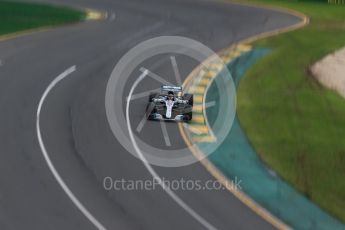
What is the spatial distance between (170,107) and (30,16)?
21.8m

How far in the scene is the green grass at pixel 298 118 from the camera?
2730 cm

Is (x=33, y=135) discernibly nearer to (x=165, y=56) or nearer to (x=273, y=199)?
(x=273, y=199)

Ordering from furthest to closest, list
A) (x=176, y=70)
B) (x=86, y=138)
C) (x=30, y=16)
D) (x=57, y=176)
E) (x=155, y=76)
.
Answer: (x=30, y=16), (x=176, y=70), (x=155, y=76), (x=86, y=138), (x=57, y=176)

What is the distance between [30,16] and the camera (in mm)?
50031

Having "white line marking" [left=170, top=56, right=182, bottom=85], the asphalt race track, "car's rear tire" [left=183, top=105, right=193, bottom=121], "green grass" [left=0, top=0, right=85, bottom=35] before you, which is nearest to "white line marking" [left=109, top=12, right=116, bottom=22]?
the asphalt race track

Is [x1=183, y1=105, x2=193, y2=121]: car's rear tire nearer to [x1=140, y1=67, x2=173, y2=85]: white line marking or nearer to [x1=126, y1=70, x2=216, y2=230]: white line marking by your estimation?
[x1=126, y1=70, x2=216, y2=230]: white line marking

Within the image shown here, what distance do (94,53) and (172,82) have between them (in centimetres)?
698

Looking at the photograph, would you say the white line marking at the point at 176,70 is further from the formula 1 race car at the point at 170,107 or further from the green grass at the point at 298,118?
the formula 1 race car at the point at 170,107

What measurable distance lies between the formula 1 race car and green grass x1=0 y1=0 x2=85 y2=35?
17.1 metres

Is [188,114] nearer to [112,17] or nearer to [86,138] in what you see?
[86,138]

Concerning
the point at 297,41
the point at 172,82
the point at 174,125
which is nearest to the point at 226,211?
the point at 174,125

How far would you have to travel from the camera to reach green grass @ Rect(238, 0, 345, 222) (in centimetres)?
2730

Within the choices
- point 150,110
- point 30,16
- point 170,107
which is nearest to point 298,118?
point 170,107

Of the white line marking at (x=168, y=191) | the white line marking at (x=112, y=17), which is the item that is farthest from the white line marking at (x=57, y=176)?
Answer: the white line marking at (x=112, y=17)
